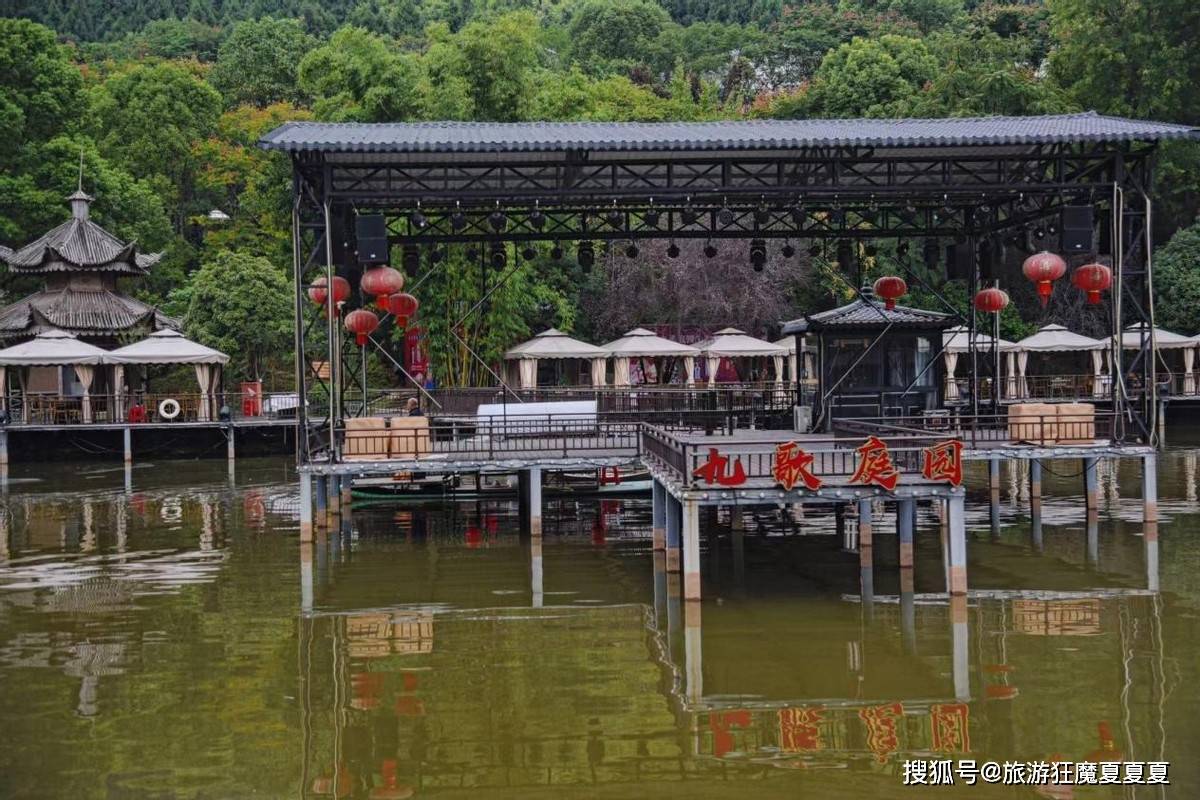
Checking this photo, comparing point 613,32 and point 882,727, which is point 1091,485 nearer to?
point 882,727

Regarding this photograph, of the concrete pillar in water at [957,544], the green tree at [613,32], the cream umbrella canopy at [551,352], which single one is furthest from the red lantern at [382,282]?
the green tree at [613,32]

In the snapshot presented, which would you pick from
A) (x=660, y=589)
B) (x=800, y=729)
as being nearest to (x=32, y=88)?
(x=660, y=589)

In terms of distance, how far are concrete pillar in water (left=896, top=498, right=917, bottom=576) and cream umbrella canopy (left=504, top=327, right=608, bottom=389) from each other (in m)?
25.5

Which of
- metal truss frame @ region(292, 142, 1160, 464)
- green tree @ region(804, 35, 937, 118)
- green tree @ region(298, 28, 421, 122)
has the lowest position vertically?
metal truss frame @ region(292, 142, 1160, 464)

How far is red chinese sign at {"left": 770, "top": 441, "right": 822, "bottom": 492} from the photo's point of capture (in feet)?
57.7

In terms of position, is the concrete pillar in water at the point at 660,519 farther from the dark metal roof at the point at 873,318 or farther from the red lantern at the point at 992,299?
the red lantern at the point at 992,299

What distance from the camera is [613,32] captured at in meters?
86.1

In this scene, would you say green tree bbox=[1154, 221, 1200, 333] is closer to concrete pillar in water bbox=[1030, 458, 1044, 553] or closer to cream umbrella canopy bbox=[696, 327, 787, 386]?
cream umbrella canopy bbox=[696, 327, 787, 386]

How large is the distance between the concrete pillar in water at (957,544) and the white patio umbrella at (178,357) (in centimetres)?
3107

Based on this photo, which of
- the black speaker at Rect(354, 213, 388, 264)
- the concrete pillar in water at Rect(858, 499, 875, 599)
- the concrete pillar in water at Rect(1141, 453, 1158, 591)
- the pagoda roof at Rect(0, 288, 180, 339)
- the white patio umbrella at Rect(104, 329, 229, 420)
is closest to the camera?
the concrete pillar in water at Rect(858, 499, 875, 599)

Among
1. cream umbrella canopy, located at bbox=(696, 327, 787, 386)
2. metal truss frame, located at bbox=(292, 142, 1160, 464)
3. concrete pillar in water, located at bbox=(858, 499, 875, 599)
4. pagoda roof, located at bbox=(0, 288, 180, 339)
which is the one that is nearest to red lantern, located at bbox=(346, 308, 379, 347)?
metal truss frame, located at bbox=(292, 142, 1160, 464)

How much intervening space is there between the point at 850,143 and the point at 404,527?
11.7 m

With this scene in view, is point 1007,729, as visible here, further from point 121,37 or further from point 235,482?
point 121,37

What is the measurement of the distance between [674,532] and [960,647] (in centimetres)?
582
